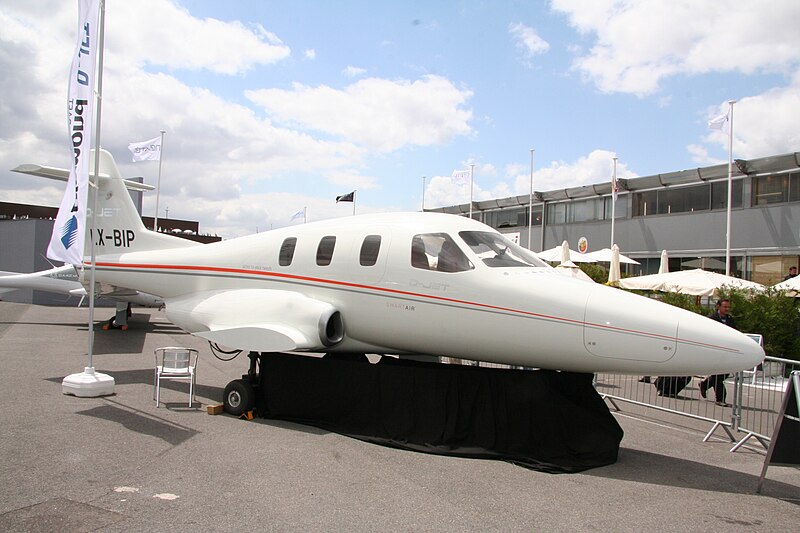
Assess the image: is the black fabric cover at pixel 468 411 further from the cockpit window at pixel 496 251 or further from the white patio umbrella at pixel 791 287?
the white patio umbrella at pixel 791 287

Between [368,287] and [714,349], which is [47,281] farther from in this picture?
[714,349]

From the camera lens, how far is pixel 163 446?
22.6 ft

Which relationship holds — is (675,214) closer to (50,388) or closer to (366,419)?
(366,419)

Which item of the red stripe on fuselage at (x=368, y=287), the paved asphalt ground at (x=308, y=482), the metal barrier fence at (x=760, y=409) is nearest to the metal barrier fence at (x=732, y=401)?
the metal barrier fence at (x=760, y=409)

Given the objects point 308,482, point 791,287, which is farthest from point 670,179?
point 308,482

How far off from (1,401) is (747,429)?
11581mm

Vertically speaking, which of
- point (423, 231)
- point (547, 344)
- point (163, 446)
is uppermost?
point (423, 231)

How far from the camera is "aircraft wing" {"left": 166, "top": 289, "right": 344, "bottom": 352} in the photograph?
790cm

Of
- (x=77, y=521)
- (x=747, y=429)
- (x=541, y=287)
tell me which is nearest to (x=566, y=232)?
(x=747, y=429)

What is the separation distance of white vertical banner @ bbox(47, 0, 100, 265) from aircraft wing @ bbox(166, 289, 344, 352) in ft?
6.81

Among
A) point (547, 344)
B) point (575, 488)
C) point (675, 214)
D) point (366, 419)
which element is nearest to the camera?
point (575, 488)

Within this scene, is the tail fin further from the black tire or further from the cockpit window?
the cockpit window

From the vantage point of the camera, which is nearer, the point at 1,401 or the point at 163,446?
the point at 163,446

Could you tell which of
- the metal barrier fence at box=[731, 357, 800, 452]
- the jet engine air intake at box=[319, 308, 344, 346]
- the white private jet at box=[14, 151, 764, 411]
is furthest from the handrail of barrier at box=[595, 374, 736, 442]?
the jet engine air intake at box=[319, 308, 344, 346]
